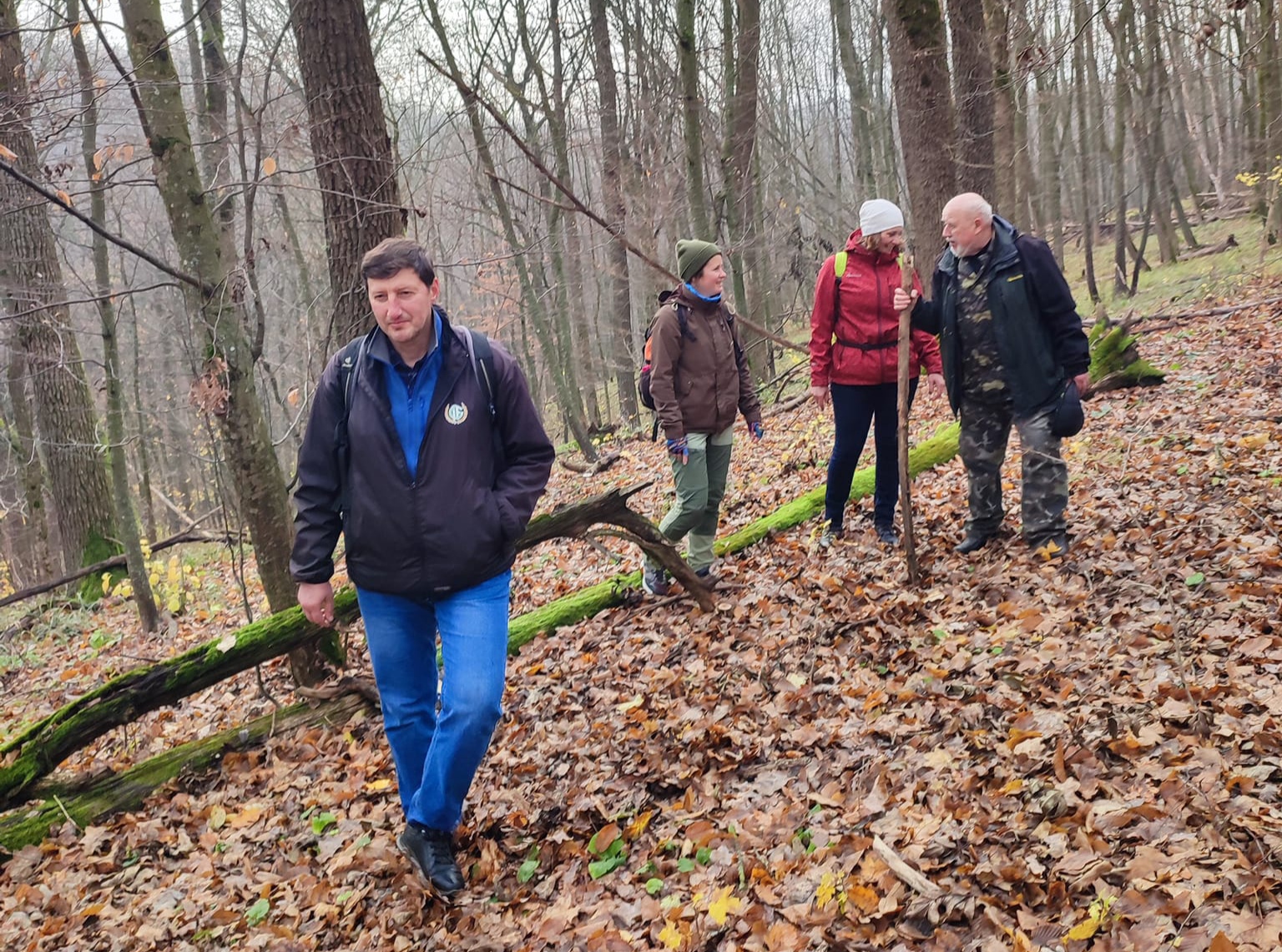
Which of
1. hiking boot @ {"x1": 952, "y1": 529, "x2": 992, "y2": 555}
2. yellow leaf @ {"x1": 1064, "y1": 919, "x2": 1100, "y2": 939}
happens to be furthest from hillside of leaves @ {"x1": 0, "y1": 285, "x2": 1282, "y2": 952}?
hiking boot @ {"x1": 952, "y1": 529, "x2": 992, "y2": 555}

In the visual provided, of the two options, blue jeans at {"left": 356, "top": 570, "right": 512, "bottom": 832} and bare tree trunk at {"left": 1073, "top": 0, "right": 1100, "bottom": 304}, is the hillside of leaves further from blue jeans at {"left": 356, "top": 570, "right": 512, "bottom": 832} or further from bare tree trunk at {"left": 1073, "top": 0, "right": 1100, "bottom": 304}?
bare tree trunk at {"left": 1073, "top": 0, "right": 1100, "bottom": 304}

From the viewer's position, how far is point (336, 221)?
6.15 meters

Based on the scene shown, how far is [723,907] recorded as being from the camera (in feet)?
9.88

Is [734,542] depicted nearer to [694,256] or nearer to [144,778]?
[694,256]

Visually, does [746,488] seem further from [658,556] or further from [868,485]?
[658,556]

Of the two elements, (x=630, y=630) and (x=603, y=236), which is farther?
(x=603, y=236)

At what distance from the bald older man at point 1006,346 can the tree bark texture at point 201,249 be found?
4092 millimetres

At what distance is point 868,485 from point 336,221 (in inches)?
186

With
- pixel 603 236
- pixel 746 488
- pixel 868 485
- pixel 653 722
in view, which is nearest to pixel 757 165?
pixel 603 236

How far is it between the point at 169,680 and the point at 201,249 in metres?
2.63

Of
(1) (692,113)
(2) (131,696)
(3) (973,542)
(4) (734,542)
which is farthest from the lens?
(1) (692,113)

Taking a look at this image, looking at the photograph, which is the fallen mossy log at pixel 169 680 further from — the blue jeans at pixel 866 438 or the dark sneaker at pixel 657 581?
the blue jeans at pixel 866 438

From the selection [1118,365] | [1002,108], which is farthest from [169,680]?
[1002,108]

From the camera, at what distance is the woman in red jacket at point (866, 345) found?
5590mm
